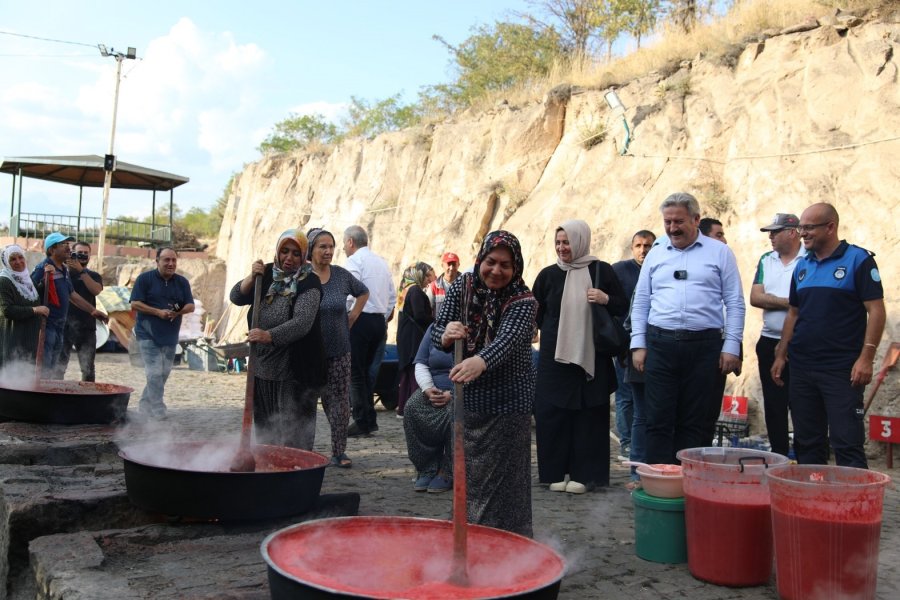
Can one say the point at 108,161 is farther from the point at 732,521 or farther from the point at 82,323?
the point at 732,521

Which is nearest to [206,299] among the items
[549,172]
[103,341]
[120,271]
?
[120,271]

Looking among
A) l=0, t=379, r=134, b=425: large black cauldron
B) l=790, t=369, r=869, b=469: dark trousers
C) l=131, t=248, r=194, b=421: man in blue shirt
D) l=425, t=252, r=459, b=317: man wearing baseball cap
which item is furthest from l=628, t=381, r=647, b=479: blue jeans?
l=131, t=248, r=194, b=421: man in blue shirt

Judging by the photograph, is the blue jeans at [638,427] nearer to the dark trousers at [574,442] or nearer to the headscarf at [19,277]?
the dark trousers at [574,442]

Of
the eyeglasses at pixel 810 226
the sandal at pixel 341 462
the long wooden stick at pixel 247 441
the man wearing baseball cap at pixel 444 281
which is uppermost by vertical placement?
the man wearing baseball cap at pixel 444 281

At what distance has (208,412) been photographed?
9820 millimetres

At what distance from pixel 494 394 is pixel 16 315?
614 centimetres

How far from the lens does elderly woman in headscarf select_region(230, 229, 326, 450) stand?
5.56 metres

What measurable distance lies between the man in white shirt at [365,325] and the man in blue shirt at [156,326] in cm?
196

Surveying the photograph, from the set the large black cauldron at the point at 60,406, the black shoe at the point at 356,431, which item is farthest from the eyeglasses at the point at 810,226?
the large black cauldron at the point at 60,406

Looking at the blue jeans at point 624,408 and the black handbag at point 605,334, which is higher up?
Answer: the black handbag at point 605,334

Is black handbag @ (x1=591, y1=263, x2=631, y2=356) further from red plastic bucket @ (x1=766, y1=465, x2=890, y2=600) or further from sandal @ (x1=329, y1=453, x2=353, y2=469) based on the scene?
red plastic bucket @ (x1=766, y1=465, x2=890, y2=600)

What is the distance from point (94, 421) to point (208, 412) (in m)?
3.36

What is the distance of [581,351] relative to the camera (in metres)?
5.76

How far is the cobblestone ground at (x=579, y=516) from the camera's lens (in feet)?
12.6
